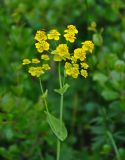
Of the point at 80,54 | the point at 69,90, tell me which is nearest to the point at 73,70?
the point at 80,54

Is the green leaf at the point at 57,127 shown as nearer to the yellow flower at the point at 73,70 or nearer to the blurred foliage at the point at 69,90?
the yellow flower at the point at 73,70

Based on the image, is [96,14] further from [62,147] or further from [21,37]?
[62,147]

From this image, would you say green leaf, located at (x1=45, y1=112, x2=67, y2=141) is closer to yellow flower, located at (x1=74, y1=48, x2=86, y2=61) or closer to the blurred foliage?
yellow flower, located at (x1=74, y1=48, x2=86, y2=61)

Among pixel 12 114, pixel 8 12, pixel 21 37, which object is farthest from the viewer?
pixel 8 12

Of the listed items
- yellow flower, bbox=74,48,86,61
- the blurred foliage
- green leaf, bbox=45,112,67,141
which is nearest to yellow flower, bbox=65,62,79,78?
yellow flower, bbox=74,48,86,61

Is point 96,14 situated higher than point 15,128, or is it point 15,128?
point 96,14

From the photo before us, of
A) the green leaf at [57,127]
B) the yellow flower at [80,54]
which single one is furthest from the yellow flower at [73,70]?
the green leaf at [57,127]

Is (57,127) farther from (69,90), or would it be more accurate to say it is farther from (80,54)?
(69,90)

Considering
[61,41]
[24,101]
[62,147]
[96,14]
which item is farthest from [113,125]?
[96,14]
